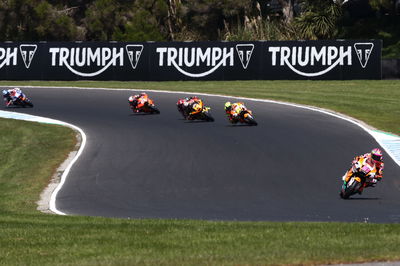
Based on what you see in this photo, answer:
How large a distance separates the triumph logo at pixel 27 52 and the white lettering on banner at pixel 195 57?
662 centimetres

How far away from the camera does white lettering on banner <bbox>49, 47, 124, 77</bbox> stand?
144 ft

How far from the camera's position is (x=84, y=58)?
44.6 meters

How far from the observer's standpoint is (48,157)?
2288cm

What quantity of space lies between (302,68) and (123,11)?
27883 mm

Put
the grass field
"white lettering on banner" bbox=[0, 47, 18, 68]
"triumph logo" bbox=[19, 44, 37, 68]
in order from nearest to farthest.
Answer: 1. the grass field
2. "triumph logo" bbox=[19, 44, 37, 68]
3. "white lettering on banner" bbox=[0, 47, 18, 68]

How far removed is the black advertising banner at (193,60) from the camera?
40.8m

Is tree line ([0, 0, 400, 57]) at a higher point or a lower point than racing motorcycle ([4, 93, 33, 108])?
higher

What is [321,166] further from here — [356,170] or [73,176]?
[73,176]

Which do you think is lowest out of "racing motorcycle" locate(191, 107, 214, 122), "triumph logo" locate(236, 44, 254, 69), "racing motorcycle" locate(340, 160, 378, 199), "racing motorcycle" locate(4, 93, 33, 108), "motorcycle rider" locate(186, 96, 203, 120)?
"racing motorcycle" locate(4, 93, 33, 108)

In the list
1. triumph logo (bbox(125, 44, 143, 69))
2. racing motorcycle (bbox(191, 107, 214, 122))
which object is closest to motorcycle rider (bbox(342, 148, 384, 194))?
racing motorcycle (bbox(191, 107, 214, 122))

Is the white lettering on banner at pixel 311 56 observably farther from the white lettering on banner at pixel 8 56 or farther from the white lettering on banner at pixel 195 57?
the white lettering on banner at pixel 8 56

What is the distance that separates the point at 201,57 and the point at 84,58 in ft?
20.5

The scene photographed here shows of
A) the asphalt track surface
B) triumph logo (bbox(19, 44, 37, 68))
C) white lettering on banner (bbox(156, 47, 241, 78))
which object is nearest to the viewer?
the asphalt track surface

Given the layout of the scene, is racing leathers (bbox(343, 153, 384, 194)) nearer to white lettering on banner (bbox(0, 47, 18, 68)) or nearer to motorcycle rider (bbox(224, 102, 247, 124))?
motorcycle rider (bbox(224, 102, 247, 124))
